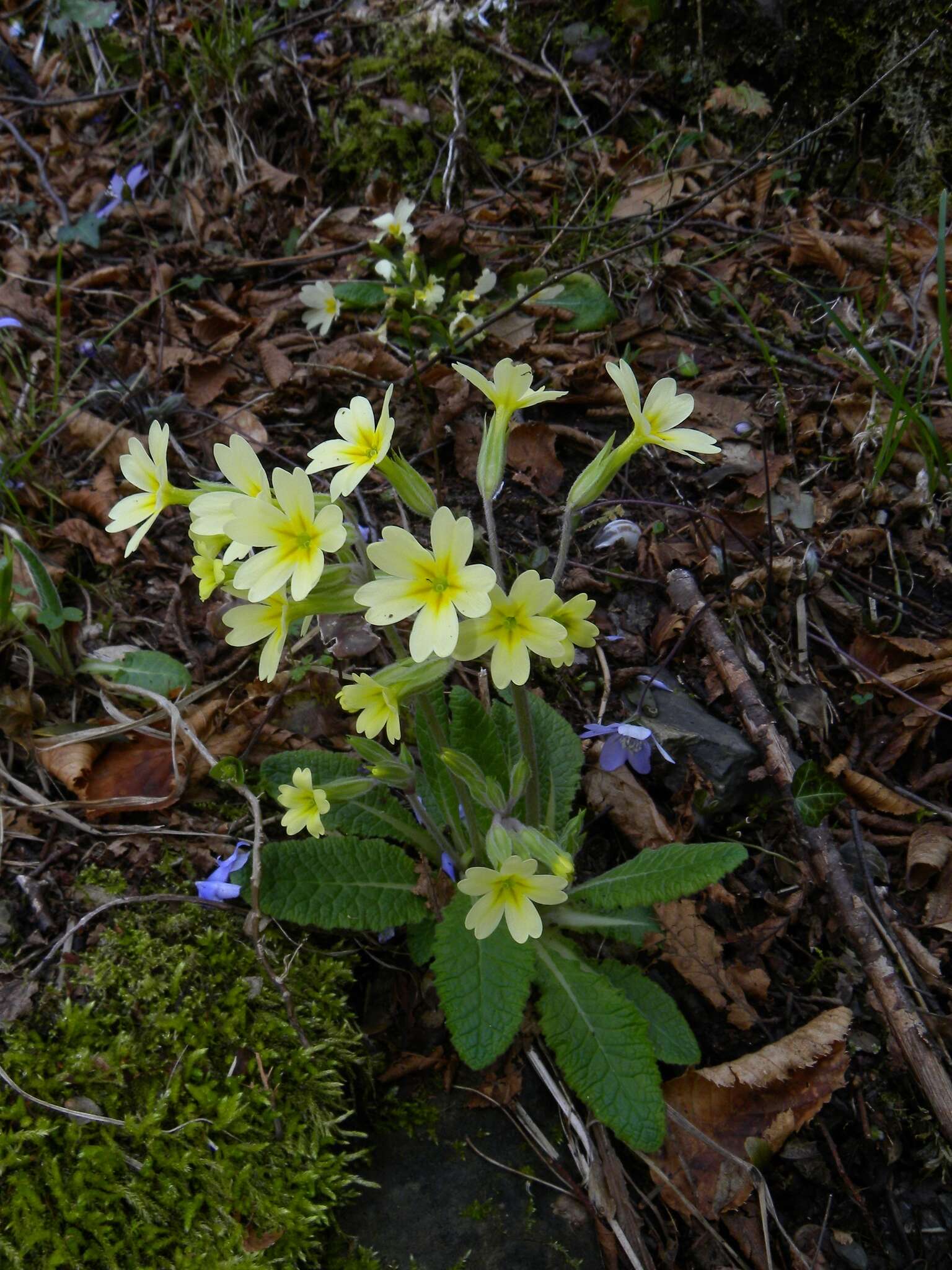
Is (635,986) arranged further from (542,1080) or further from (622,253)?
(622,253)

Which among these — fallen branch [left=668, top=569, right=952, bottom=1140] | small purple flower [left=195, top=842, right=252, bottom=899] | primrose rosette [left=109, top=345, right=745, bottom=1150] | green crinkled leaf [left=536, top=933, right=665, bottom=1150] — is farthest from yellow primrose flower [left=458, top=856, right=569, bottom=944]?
fallen branch [left=668, top=569, right=952, bottom=1140]

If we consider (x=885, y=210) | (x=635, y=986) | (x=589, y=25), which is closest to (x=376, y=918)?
→ (x=635, y=986)

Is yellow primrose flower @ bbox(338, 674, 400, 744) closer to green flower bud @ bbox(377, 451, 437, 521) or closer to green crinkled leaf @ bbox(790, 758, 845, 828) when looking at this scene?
green flower bud @ bbox(377, 451, 437, 521)

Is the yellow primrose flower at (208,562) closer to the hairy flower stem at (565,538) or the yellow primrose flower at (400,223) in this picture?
the hairy flower stem at (565,538)

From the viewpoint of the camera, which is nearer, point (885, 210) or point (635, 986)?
point (635, 986)

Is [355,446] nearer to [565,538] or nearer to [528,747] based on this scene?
[565,538]
